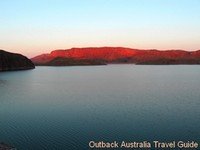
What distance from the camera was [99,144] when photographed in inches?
921

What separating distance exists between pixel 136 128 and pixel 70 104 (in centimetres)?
1700

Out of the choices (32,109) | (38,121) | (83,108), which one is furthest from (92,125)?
(32,109)

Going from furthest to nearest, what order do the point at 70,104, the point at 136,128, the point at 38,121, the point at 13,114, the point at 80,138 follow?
1. the point at 70,104
2. the point at 13,114
3. the point at 38,121
4. the point at 136,128
5. the point at 80,138

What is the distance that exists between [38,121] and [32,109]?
805cm

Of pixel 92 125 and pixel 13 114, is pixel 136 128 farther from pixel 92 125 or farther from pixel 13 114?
pixel 13 114

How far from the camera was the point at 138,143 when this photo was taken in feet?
77.8

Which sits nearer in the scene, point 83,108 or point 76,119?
point 76,119

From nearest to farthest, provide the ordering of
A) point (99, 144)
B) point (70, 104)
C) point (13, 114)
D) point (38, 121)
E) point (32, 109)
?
point (99, 144), point (38, 121), point (13, 114), point (32, 109), point (70, 104)

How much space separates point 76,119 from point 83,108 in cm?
733

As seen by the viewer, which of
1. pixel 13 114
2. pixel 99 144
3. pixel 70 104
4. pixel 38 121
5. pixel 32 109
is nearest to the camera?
pixel 99 144

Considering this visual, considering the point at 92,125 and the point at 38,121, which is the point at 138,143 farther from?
the point at 38,121

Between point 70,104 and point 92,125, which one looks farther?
point 70,104

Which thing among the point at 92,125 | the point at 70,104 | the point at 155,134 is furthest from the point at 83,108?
the point at 155,134

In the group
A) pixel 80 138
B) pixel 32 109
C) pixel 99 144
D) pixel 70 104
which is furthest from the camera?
pixel 70 104
